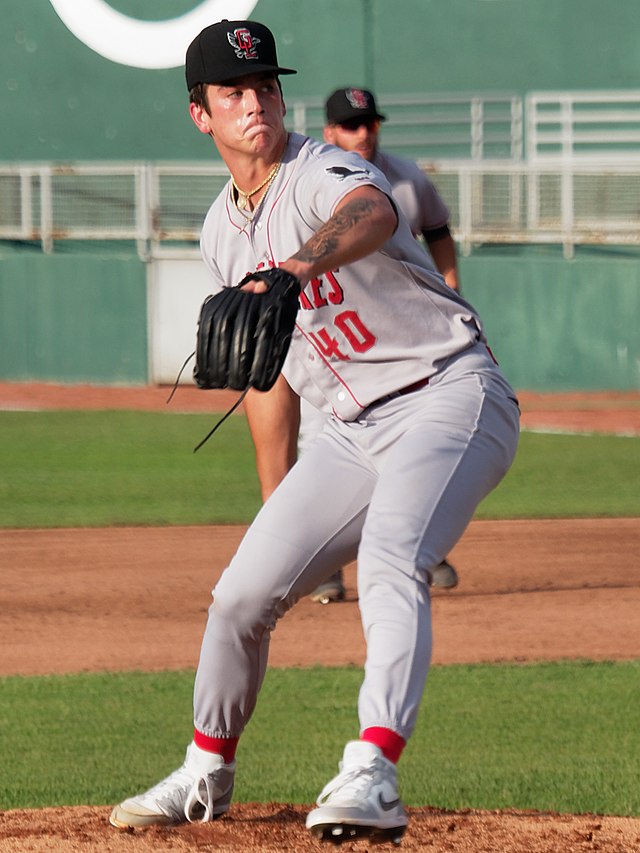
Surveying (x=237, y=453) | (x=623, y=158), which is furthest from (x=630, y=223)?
(x=237, y=453)

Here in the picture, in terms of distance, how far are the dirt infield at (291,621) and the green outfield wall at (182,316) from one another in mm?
9128

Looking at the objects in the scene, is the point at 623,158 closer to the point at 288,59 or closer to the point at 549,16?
the point at 549,16

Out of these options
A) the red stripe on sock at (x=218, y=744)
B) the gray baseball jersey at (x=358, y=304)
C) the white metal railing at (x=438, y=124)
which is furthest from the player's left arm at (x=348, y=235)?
the white metal railing at (x=438, y=124)

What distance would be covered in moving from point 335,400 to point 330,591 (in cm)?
368

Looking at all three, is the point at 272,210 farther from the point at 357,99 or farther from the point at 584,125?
the point at 584,125

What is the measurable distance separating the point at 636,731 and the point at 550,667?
3.22ft

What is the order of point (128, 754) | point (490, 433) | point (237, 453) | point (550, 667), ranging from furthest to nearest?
point (237, 453), point (550, 667), point (128, 754), point (490, 433)

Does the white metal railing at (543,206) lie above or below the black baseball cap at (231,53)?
below

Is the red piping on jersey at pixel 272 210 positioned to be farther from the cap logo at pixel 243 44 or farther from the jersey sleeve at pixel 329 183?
the cap logo at pixel 243 44

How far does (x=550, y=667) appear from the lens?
6.33m

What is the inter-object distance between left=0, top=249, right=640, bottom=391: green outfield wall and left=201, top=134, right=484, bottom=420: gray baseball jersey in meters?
15.2

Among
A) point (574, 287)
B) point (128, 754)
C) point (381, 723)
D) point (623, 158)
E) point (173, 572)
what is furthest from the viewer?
point (623, 158)

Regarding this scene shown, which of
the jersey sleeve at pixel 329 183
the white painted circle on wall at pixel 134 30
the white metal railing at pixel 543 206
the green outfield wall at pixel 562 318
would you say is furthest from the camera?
the white painted circle on wall at pixel 134 30

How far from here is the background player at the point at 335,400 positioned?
11.1ft
